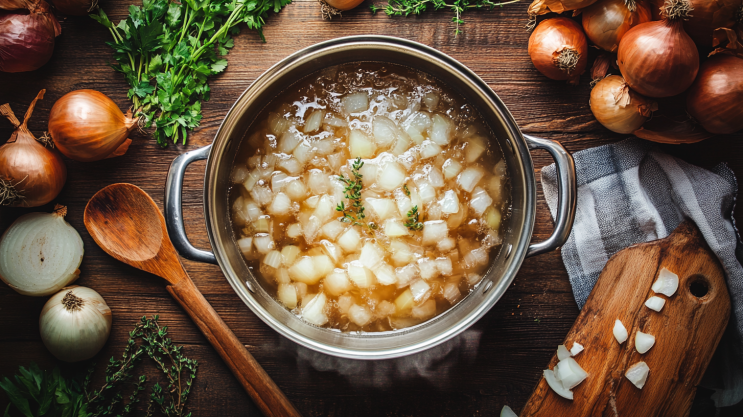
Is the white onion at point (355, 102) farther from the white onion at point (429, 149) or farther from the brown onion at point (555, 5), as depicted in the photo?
the brown onion at point (555, 5)

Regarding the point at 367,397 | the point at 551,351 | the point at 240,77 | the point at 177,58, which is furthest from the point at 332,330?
the point at 177,58

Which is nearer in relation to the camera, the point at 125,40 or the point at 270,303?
the point at 270,303

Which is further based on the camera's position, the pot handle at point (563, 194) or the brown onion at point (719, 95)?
the brown onion at point (719, 95)

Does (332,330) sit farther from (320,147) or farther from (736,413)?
(736,413)

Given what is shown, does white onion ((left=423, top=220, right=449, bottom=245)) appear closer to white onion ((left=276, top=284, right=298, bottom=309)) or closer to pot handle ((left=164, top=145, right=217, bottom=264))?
white onion ((left=276, top=284, right=298, bottom=309))

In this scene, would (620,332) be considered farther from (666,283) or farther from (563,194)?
(563,194)

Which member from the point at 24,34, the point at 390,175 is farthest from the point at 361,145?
the point at 24,34

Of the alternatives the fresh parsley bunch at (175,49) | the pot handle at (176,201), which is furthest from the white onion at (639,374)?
the fresh parsley bunch at (175,49)
